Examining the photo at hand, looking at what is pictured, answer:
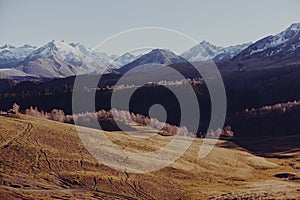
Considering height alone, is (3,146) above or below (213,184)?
above

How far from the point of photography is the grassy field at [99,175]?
52.2 metres

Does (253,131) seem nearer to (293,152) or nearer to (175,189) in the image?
(293,152)

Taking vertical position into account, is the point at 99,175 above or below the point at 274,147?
above

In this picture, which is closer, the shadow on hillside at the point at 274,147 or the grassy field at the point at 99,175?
the grassy field at the point at 99,175

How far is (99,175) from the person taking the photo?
57812mm

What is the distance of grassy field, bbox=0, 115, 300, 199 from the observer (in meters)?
52.2

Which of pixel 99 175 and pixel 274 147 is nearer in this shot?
pixel 99 175

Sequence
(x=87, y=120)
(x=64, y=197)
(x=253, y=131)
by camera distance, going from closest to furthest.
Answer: (x=64, y=197) < (x=87, y=120) < (x=253, y=131)

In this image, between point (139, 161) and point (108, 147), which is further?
point (108, 147)

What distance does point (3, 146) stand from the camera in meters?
63.0

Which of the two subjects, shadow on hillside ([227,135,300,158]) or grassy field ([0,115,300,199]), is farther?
shadow on hillside ([227,135,300,158])

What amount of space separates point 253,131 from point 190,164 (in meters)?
118

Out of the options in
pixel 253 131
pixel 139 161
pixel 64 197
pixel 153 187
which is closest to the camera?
pixel 64 197

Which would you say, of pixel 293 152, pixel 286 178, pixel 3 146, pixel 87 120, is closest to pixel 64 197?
pixel 3 146
